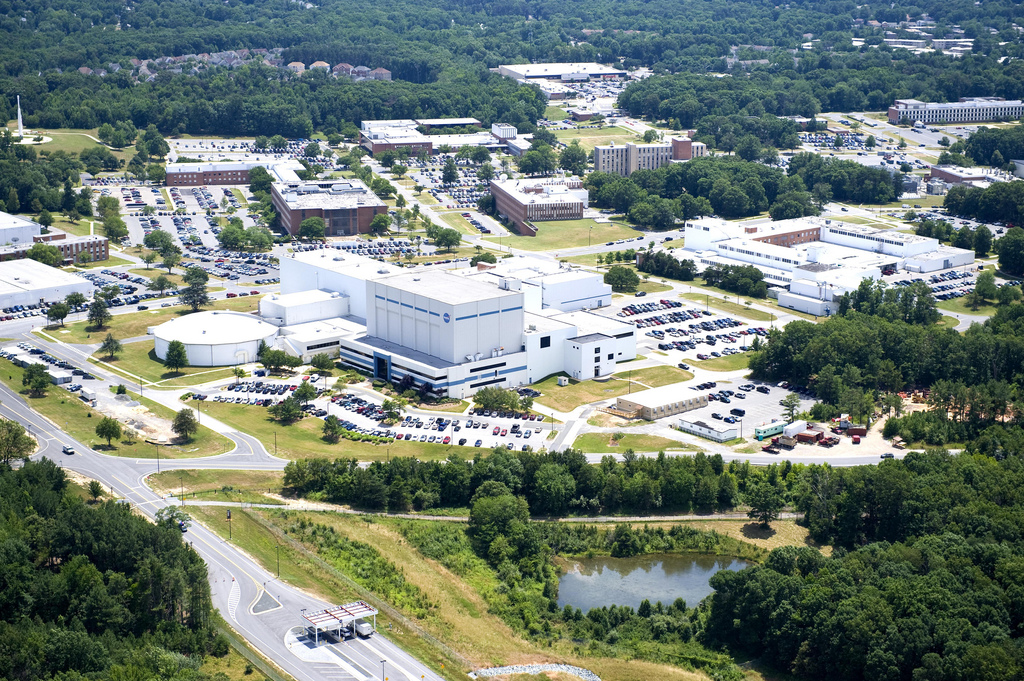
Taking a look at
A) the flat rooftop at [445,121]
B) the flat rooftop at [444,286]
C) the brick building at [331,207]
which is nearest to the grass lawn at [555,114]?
the flat rooftop at [445,121]

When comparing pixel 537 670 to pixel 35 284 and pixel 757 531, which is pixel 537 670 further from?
pixel 35 284

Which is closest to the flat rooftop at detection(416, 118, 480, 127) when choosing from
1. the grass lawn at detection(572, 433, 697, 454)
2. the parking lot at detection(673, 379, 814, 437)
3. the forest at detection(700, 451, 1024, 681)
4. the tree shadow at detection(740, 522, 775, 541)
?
the parking lot at detection(673, 379, 814, 437)

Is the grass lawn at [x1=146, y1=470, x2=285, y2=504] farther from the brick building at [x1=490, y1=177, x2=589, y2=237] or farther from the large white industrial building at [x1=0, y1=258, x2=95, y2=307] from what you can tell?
the brick building at [x1=490, y1=177, x2=589, y2=237]

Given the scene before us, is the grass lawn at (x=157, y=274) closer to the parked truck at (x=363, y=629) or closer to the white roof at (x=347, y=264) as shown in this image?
the white roof at (x=347, y=264)

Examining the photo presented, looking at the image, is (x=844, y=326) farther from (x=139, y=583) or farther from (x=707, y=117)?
(x=707, y=117)

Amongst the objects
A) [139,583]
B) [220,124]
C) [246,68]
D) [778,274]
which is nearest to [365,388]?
[139,583]

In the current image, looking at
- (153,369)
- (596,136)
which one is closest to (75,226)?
(153,369)
